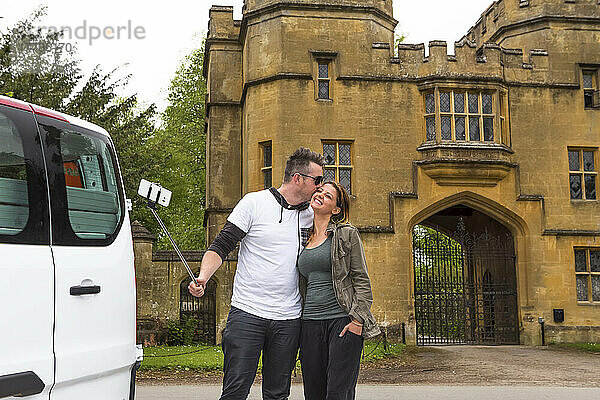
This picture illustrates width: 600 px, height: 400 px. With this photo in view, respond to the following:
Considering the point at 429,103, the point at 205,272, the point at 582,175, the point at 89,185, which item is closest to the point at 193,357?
the point at 205,272

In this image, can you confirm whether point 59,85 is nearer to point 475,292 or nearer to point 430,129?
point 430,129

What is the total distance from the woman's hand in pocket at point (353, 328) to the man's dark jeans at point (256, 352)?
13.3 inches

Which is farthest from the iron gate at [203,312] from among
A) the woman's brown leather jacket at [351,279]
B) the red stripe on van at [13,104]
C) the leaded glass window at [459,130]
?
the red stripe on van at [13,104]

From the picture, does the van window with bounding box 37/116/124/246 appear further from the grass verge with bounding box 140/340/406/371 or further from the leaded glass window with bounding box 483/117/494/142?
the leaded glass window with bounding box 483/117/494/142

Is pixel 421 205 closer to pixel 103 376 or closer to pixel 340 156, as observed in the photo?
pixel 340 156

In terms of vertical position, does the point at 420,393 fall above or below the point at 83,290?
below

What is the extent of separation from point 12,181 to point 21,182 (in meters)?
0.05

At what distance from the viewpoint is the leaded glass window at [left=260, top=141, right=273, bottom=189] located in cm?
1969

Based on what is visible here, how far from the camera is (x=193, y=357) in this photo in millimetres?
13766

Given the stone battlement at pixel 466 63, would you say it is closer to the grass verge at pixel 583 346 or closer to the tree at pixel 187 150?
the grass verge at pixel 583 346

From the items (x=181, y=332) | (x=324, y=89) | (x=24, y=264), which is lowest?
(x=181, y=332)

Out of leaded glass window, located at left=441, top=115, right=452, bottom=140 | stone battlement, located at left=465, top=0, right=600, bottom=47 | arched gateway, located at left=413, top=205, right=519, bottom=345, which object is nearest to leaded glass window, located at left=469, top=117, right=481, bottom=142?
leaded glass window, located at left=441, top=115, right=452, bottom=140

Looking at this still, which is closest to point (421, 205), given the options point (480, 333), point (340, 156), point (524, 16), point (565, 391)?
point (340, 156)

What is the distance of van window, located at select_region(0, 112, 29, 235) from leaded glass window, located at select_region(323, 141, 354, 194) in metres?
16.1
